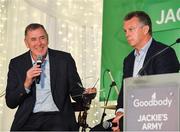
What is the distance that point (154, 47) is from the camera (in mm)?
3348

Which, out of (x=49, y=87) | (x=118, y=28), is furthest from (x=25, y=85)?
(x=118, y=28)

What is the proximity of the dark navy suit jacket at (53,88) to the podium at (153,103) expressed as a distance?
4.06 feet

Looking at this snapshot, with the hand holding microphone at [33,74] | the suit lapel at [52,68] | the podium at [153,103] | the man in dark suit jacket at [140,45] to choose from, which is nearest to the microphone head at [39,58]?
the hand holding microphone at [33,74]

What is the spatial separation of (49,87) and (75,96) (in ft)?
0.68

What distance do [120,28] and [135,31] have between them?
139cm

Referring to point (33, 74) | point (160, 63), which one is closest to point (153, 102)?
point (160, 63)

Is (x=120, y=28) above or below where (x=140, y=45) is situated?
above

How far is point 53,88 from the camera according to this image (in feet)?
11.4

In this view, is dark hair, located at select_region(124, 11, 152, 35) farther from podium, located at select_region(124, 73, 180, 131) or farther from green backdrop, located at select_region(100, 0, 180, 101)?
podium, located at select_region(124, 73, 180, 131)

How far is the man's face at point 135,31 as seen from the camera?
342cm

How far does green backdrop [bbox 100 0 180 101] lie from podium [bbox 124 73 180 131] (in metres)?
2.24

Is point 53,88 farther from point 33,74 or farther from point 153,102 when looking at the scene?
point 153,102

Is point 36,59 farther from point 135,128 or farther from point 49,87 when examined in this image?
point 135,128

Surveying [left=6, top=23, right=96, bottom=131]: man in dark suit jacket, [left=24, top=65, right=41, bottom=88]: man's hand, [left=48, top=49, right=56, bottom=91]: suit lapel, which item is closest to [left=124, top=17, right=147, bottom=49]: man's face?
[left=6, top=23, right=96, bottom=131]: man in dark suit jacket
